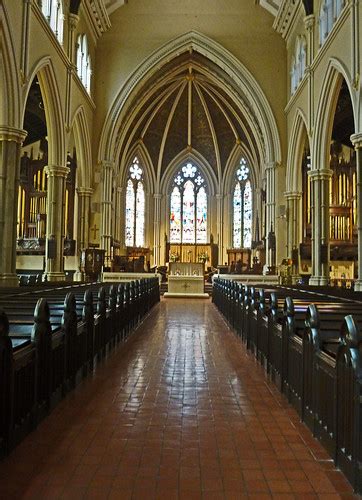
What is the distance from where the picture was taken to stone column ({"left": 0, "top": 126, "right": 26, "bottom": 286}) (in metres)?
13.2

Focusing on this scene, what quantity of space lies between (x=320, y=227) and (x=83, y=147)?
11.5 m

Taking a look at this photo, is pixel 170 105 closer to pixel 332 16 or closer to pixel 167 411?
pixel 332 16

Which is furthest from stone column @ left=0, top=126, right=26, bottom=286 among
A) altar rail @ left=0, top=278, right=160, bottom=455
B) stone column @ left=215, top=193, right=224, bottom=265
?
stone column @ left=215, top=193, right=224, bottom=265

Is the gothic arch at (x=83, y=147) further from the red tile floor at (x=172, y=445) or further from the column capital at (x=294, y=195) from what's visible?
the red tile floor at (x=172, y=445)

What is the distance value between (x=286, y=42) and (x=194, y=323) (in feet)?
57.5

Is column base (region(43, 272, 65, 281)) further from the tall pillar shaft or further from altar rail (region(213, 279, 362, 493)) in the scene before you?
the tall pillar shaft

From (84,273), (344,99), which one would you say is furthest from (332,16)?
(84,273)

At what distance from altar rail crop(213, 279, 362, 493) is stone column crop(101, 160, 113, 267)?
60.8 ft

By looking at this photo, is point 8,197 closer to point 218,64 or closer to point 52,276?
point 52,276

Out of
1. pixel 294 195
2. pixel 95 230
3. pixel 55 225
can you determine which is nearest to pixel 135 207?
pixel 95 230

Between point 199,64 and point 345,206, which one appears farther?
point 199,64

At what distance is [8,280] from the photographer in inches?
515

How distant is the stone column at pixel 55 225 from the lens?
1775 cm

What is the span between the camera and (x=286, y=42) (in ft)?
79.3
